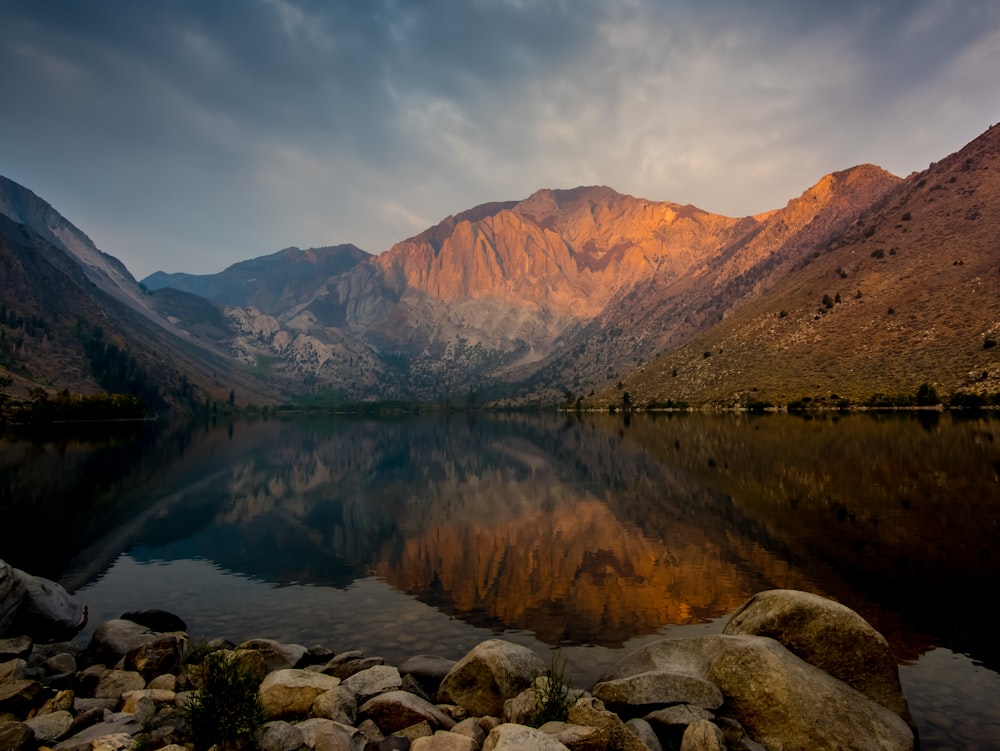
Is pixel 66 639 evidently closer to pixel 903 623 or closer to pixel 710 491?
pixel 903 623

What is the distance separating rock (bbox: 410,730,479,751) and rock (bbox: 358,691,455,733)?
1897 mm

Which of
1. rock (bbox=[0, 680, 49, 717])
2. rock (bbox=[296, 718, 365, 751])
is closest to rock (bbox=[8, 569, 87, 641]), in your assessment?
rock (bbox=[0, 680, 49, 717])

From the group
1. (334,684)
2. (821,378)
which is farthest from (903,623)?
(821,378)

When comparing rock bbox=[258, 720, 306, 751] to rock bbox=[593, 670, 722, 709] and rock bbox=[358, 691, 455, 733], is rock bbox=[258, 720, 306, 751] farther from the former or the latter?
rock bbox=[593, 670, 722, 709]

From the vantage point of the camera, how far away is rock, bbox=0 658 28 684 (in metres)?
18.2

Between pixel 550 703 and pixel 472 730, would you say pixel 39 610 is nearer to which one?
pixel 472 730

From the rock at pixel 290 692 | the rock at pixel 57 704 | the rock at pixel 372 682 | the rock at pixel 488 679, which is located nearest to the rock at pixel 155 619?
the rock at pixel 57 704

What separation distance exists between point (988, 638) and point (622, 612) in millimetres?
14266

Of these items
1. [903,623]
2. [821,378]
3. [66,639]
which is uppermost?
[821,378]

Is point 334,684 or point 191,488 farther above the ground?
point 334,684

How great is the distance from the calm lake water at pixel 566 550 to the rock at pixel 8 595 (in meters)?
5.01

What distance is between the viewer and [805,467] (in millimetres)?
68000

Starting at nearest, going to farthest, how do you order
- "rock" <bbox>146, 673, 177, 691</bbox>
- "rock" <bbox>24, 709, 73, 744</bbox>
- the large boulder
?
"rock" <bbox>24, 709, 73, 744</bbox> → "rock" <bbox>146, 673, 177, 691</bbox> → the large boulder

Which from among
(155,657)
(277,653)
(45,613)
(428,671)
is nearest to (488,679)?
(428,671)
